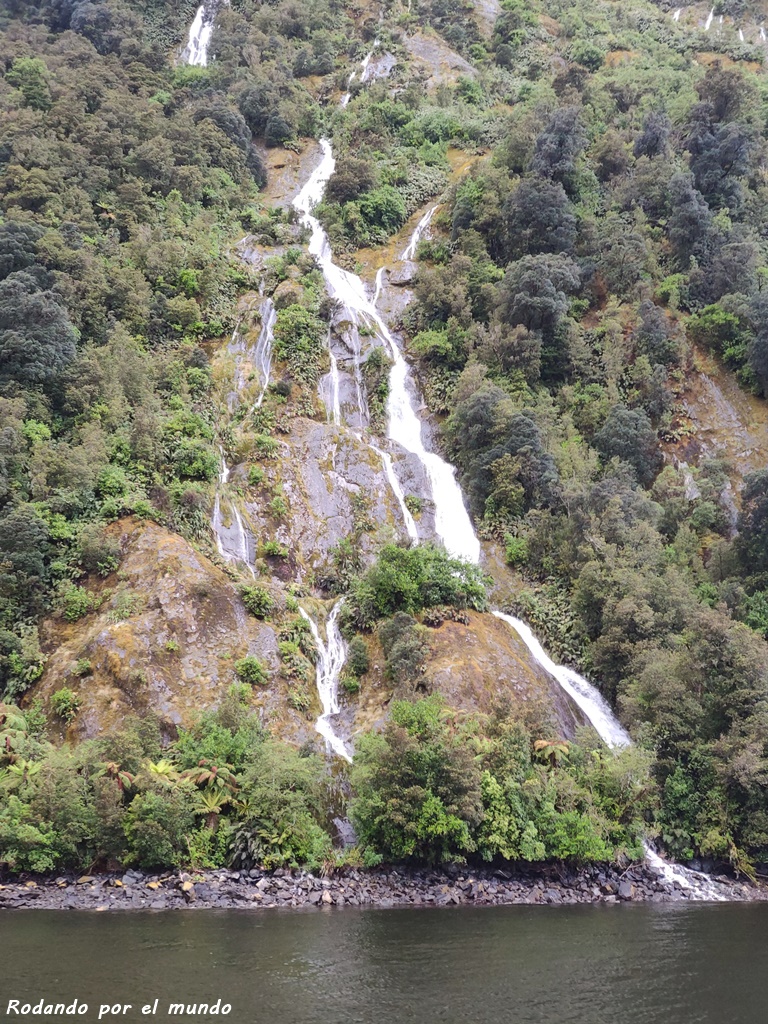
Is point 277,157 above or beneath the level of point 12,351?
above

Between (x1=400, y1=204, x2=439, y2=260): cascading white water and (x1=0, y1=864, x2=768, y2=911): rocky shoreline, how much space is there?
4476cm

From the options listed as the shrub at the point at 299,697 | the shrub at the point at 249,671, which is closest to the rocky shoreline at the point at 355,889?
the shrub at the point at 299,697

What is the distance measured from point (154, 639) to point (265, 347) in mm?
23258

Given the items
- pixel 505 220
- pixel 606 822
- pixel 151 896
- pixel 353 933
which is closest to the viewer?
pixel 353 933

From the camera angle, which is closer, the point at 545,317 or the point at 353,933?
the point at 353,933

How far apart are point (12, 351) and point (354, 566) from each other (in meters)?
17.8

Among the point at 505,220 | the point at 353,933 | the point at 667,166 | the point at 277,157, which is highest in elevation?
the point at 667,166

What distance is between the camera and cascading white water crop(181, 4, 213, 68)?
3074 inches

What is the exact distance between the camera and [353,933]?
732 inches

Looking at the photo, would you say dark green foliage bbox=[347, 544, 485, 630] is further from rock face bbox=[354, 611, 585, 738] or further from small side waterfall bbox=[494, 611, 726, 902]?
small side waterfall bbox=[494, 611, 726, 902]

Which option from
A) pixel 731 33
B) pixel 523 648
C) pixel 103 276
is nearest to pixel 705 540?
pixel 523 648

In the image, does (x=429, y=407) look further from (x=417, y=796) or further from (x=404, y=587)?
(x=417, y=796)

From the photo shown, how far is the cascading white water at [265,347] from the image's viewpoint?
44.2 m

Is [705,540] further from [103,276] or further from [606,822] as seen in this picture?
[103,276]
